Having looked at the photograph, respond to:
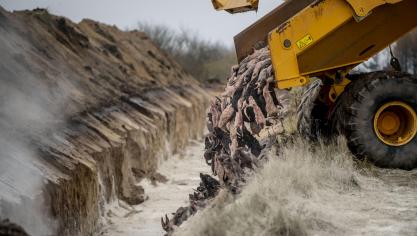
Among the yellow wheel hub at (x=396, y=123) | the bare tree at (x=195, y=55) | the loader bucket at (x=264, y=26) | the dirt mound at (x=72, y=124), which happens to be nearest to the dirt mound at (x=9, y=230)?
the dirt mound at (x=72, y=124)

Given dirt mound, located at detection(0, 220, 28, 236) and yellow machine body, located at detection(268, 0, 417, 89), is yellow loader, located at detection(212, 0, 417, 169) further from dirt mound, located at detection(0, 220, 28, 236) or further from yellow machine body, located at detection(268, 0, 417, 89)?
dirt mound, located at detection(0, 220, 28, 236)

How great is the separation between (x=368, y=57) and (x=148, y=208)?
657cm

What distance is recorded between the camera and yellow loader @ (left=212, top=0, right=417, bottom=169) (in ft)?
28.6

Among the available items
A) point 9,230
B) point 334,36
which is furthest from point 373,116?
point 9,230

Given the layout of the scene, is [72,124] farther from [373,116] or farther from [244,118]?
[373,116]

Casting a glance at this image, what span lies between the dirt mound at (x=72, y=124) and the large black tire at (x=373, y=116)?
3917mm

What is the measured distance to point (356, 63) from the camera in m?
9.26

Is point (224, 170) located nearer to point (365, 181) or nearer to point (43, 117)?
point (365, 181)

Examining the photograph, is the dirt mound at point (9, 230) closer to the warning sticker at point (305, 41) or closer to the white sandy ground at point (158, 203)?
the warning sticker at point (305, 41)

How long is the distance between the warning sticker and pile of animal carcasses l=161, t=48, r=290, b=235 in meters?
0.76

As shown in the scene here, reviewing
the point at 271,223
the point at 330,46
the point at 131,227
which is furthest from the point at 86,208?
the point at 271,223

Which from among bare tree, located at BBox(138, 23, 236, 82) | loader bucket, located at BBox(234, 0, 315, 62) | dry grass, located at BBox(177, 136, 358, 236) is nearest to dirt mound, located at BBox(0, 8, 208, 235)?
dry grass, located at BBox(177, 136, 358, 236)

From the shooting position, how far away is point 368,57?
9383mm

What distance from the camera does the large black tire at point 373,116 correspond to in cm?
869
